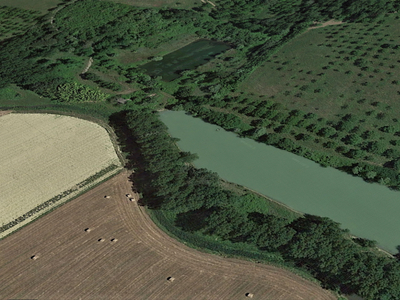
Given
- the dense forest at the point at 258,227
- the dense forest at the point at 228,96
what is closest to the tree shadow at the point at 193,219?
the dense forest at the point at 258,227

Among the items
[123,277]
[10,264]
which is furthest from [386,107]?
[10,264]

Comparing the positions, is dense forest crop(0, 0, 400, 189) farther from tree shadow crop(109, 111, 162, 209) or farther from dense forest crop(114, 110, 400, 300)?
dense forest crop(114, 110, 400, 300)

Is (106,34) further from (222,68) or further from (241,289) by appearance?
(241,289)

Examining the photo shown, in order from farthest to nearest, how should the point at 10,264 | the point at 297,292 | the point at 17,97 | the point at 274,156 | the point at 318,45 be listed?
the point at 318,45 → the point at 17,97 → the point at 274,156 → the point at 10,264 → the point at 297,292

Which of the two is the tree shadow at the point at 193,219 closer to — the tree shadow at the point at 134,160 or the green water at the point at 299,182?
the tree shadow at the point at 134,160

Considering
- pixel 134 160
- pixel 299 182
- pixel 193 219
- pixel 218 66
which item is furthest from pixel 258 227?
pixel 218 66

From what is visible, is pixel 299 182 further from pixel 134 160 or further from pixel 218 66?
pixel 218 66
